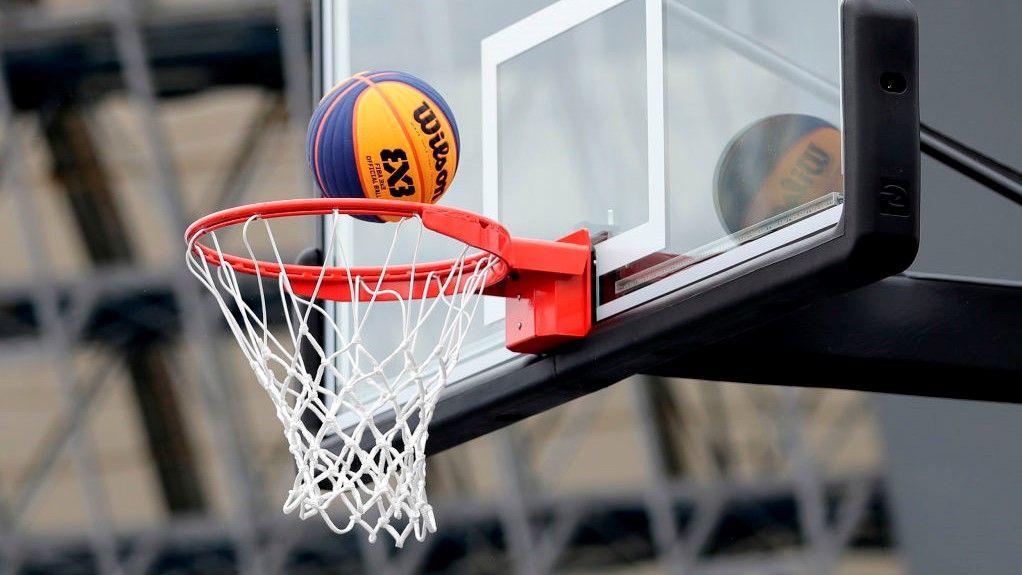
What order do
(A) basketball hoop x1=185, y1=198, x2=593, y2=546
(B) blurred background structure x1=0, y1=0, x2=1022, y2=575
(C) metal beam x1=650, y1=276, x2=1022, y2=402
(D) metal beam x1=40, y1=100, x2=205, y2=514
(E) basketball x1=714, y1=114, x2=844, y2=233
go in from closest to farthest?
(E) basketball x1=714, y1=114, x2=844, y2=233, (A) basketball hoop x1=185, y1=198, x2=593, y2=546, (C) metal beam x1=650, y1=276, x2=1022, y2=402, (B) blurred background structure x1=0, y1=0, x2=1022, y2=575, (D) metal beam x1=40, y1=100, x2=205, y2=514

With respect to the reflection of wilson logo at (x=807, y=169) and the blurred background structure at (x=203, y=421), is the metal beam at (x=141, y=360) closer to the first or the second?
the blurred background structure at (x=203, y=421)

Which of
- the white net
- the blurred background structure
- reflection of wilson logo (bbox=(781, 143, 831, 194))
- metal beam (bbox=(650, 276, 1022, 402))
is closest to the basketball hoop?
the white net

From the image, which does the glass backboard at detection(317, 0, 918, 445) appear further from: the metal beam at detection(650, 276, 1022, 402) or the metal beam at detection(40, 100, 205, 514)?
the metal beam at detection(40, 100, 205, 514)

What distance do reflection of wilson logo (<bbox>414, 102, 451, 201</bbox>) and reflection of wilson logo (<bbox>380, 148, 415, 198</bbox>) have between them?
0.07 m

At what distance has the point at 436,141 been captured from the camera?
285 centimetres


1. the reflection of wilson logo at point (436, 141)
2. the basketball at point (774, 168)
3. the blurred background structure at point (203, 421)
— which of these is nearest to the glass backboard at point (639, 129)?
the basketball at point (774, 168)

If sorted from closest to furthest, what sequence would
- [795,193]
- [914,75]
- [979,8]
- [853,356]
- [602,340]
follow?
[914,75]
[795,193]
[602,340]
[853,356]
[979,8]

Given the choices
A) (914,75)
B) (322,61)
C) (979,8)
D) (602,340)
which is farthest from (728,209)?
(979,8)

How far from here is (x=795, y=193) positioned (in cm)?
259

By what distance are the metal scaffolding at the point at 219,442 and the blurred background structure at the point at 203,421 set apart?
0.01 m

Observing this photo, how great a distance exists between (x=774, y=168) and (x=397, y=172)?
2.08 ft

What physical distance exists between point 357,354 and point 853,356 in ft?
2.99

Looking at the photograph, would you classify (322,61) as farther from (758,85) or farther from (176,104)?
(176,104)

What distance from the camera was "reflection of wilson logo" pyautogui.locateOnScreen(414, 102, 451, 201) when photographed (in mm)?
2844
